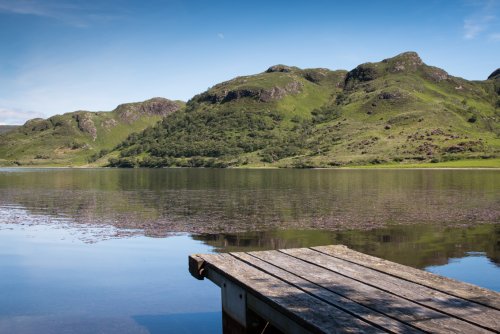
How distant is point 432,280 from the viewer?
40.4 feet

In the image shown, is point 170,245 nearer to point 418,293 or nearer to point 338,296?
point 338,296

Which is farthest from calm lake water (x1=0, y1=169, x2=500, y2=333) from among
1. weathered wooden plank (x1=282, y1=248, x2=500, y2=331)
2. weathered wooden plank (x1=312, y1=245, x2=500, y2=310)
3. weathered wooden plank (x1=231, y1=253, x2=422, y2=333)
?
weathered wooden plank (x1=312, y1=245, x2=500, y2=310)

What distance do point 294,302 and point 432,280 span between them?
4191 millimetres

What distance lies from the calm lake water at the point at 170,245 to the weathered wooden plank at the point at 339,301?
15.4 ft

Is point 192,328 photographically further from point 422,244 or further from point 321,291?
point 422,244

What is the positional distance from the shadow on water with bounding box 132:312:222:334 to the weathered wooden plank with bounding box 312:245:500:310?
5088mm

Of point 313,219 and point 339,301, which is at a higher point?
point 339,301

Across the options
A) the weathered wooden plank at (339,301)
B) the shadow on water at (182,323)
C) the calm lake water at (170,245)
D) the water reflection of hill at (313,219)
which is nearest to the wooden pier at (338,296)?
the weathered wooden plank at (339,301)

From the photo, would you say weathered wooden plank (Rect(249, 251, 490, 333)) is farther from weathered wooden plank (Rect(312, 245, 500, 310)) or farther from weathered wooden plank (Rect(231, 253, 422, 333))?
weathered wooden plank (Rect(312, 245, 500, 310))

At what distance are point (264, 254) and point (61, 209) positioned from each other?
161ft

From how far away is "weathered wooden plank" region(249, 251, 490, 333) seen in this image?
8.88 metres

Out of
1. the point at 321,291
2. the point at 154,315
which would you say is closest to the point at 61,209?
the point at 154,315

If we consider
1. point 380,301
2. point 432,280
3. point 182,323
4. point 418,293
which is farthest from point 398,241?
point 380,301

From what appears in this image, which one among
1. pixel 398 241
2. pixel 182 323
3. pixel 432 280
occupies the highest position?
pixel 432 280
